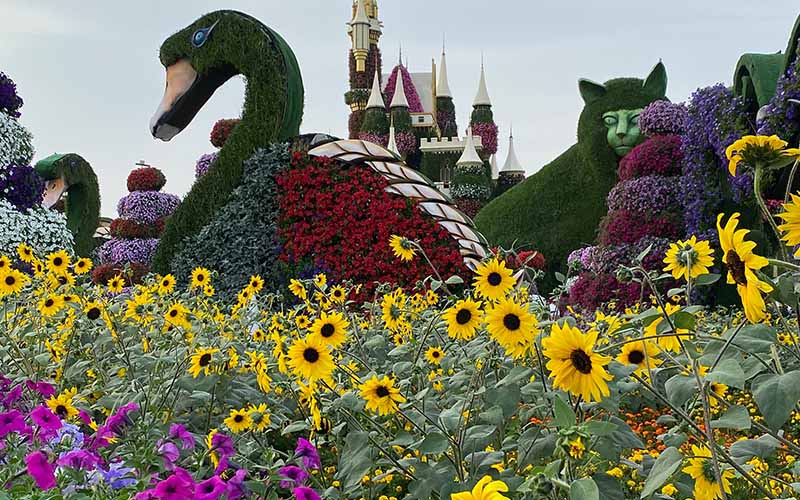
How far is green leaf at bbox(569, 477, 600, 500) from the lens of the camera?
3.27ft

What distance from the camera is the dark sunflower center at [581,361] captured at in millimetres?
1105

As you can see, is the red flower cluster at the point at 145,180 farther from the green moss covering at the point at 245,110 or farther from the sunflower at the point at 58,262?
the sunflower at the point at 58,262

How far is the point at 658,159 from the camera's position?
9.28 meters

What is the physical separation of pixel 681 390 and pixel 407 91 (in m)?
32.4

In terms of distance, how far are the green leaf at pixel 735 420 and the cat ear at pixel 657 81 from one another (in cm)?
1183

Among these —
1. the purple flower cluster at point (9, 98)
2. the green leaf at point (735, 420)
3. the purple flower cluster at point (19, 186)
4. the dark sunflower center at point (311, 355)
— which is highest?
the purple flower cluster at point (9, 98)

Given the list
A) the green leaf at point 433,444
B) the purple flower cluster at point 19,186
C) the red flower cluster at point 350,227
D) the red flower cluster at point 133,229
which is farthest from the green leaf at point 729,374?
the red flower cluster at point 133,229

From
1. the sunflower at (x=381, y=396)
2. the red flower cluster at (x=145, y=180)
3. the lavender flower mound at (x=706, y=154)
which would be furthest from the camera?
the red flower cluster at (x=145, y=180)

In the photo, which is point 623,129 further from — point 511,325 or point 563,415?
point 563,415

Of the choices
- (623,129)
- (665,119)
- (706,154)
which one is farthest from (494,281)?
(623,129)

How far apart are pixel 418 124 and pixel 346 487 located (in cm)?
3047

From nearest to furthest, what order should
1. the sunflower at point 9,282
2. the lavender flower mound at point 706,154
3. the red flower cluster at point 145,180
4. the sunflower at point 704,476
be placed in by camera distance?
the sunflower at point 704,476, the sunflower at point 9,282, the lavender flower mound at point 706,154, the red flower cluster at point 145,180

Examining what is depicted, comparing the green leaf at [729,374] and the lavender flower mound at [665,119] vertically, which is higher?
the lavender flower mound at [665,119]

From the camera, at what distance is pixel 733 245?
1100 millimetres
